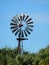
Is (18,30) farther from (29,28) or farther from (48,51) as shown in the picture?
(48,51)

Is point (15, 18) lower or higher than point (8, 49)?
higher

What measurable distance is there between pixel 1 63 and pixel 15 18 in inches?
284

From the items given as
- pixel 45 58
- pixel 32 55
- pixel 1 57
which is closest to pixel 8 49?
pixel 1 57

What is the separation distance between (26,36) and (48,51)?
12705 millimetres

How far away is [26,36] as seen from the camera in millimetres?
65938

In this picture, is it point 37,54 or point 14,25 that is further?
point 14,25

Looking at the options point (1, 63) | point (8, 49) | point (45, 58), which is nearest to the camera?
point (45, 58)

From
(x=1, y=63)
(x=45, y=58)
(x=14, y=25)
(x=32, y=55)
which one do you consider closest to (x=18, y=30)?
(x=14, y=25)

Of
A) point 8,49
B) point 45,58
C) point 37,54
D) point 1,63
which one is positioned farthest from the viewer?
point 8,49

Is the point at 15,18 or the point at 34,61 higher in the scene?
the point at 15,18

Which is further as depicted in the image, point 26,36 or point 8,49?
point 8,49

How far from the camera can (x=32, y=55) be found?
56.0m

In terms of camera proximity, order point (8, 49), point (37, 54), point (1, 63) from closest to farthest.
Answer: point (37, 54)
point (1, 63)
point (8, 49)

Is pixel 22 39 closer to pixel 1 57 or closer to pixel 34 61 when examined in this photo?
pixel 1 57
